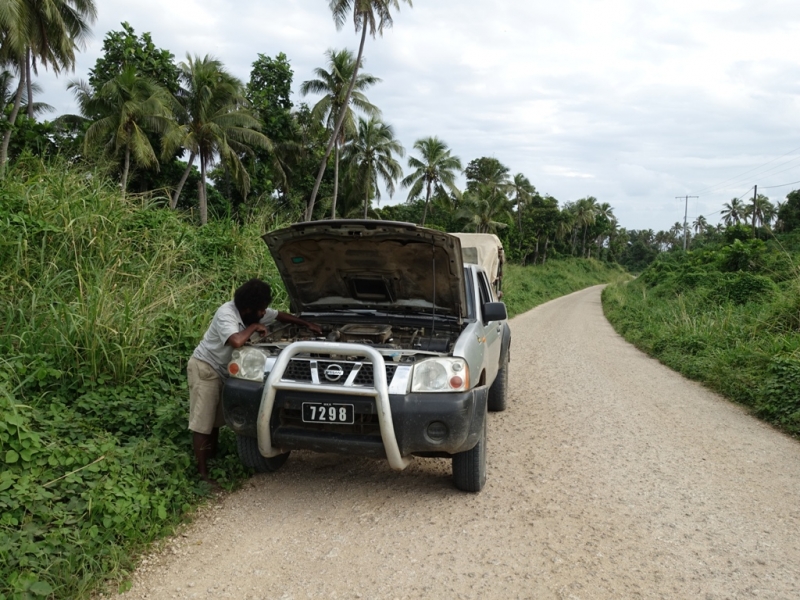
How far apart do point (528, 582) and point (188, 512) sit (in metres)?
2.15

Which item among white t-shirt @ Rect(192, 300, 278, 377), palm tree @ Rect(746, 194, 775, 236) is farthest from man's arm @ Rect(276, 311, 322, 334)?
palm tree @ Rect(746, 194, 775, 236)

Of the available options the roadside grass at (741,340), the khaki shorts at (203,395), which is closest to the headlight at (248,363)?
the khaki shorts at (203,395)

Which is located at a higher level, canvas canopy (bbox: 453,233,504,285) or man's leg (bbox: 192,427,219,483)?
canvas canopy (bbox: 453,233,504,285)

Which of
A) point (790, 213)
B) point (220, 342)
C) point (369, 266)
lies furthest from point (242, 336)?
point (790, 213)

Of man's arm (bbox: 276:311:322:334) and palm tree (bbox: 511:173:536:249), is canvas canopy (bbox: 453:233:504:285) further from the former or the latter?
palm tree (bbox: 511:173:536:249)

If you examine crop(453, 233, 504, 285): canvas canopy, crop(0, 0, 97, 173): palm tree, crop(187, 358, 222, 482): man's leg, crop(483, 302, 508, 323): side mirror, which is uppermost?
crop(0, 0, 97, 173): palm tree

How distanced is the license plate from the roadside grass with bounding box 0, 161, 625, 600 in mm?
997

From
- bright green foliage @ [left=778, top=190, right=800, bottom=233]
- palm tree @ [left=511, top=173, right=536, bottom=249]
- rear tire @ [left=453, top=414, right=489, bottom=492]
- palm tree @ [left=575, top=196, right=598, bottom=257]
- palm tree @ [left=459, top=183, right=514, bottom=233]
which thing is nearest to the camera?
rear tire @ [left=453, top=414, right=489, bottom=492]

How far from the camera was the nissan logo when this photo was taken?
3812 millimetres

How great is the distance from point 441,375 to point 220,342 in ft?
5.36

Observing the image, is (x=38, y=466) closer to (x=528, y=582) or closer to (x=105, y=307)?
(x=105, y=307)

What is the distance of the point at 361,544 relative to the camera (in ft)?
11.5

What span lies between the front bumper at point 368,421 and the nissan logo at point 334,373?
0.10m

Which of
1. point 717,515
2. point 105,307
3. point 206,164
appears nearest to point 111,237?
point 105,307
